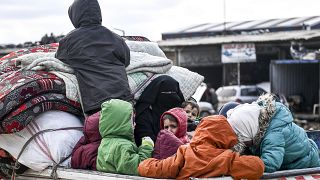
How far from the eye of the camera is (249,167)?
11.3ft

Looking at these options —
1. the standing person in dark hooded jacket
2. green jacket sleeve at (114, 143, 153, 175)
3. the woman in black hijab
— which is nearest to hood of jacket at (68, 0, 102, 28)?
the standing person in dark hooded jacket

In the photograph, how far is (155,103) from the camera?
489 cm

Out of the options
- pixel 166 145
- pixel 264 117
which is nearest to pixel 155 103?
pixel 166 145

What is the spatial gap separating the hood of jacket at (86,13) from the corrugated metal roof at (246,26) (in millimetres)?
28509

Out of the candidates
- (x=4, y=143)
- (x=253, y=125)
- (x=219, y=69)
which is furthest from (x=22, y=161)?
(x=219, y=69)

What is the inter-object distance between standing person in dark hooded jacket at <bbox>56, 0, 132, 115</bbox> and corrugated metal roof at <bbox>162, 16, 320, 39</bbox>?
28.5 m

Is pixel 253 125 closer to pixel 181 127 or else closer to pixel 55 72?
pixel 181 127

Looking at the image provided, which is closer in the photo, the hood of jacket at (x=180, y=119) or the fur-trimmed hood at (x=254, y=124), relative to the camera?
the fur-trimmed hood at (x=254, y=124)

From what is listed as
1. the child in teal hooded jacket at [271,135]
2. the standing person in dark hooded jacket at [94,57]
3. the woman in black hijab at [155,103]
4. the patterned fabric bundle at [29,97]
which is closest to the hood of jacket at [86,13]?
the standing person in dark hooded jacket at [94,57]

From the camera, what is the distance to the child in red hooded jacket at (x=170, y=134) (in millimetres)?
4078

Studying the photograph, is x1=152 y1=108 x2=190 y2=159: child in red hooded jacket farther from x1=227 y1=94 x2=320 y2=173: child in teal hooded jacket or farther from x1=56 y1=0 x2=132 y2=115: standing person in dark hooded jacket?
x1=56 y1=0 x2=132 y2=115: standing person in dark hooded jacket

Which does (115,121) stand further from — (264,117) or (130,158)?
(264,117)

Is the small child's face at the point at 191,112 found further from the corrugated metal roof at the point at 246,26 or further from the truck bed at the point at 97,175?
the corrugated metal roof at the point at 246,26

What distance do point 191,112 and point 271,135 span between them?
7.05 ft
